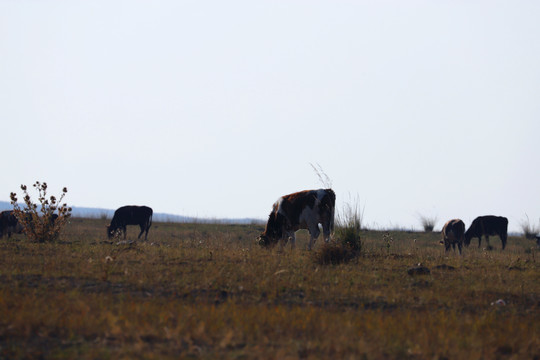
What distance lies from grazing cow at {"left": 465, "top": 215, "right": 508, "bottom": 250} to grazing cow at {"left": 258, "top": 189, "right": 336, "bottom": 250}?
718 inches

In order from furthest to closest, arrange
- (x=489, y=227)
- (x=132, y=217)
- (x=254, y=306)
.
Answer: (x=132, y=217) → (x=489, y=227) → (x=254, y=306)

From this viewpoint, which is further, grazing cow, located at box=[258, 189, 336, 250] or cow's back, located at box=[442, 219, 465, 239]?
cow's back, located at box=[442, 219, 465, 239]

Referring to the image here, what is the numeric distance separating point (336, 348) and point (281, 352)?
699mm

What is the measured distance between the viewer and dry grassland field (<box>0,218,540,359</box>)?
7020 mm

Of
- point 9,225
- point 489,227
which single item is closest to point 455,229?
point 489,227

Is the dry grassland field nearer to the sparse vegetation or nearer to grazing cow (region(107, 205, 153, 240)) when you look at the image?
the sparse vegetation

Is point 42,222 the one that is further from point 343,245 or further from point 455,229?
point 455,229

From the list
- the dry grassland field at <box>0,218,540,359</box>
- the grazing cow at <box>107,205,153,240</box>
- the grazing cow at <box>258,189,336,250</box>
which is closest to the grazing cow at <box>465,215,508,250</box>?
the grazing cow at <box>258,189,336,250</box>

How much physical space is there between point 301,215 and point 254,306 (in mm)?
9254

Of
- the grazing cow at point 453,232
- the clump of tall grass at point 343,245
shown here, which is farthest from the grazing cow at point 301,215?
the grazing cow at point 453,232

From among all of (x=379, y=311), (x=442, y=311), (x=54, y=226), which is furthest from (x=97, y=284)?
(x=54, y=226)

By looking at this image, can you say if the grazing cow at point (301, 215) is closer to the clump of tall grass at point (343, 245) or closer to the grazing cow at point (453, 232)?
the clump of tall grass at point (343, 245)

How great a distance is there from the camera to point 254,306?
9.13m

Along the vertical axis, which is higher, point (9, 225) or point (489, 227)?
point (489, 227)
